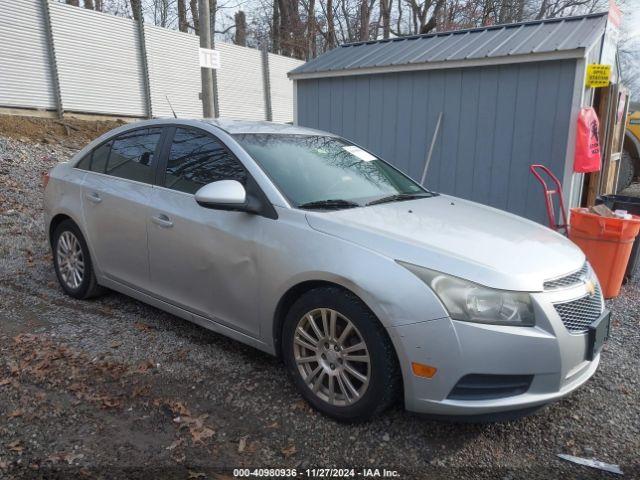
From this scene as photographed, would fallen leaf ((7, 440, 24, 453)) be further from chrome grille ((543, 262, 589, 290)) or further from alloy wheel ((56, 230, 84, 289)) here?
chrome grille ((543, 262, 589, 290))

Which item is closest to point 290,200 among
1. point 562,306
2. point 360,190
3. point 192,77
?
point 360,190

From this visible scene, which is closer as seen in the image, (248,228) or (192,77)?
(248,228)

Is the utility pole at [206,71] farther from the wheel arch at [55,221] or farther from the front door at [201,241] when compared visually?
the front door at [201,241]

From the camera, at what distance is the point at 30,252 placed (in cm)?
579

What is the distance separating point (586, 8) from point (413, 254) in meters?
29.8

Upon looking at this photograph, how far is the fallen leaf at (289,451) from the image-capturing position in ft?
8.20

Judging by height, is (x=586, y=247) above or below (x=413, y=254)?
below

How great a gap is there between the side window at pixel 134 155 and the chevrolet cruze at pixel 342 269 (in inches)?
0.5

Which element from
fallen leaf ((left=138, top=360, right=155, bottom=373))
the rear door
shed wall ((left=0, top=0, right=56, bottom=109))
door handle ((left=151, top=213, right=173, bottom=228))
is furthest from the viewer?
shed wall ((left=0, top=0, right=56, bottom=109))

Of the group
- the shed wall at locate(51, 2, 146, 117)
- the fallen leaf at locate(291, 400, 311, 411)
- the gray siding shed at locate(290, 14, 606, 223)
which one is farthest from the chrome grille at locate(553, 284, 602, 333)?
the shed wall at locate(51, 2, 146, 117)

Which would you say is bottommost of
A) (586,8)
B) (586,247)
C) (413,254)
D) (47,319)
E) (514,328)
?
(47,319)

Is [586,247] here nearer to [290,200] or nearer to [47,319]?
[290,200]

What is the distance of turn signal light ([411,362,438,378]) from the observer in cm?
238

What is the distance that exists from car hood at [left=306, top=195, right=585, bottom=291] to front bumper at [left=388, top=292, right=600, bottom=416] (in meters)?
0.21
